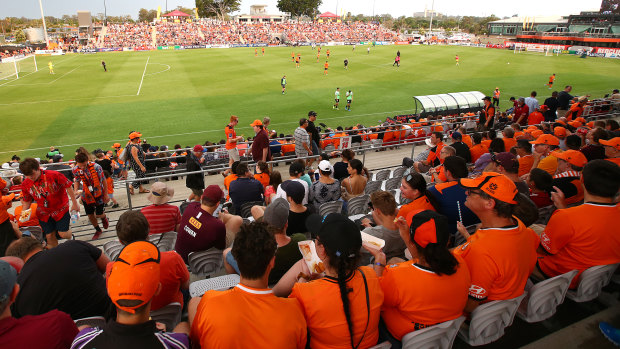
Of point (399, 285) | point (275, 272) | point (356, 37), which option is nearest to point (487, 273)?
point (399, 285)

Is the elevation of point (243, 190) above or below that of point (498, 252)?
below

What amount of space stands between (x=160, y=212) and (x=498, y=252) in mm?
4420

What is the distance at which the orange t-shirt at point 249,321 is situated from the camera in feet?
7.24

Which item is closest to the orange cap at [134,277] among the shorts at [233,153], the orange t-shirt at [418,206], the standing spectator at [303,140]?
the orange t-shirt at [418,206]

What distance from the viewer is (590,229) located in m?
3.31

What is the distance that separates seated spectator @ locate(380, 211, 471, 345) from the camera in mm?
2578

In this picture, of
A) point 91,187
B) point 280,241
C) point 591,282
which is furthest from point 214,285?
point 91,187

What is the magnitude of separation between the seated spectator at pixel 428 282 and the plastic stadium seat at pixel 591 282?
62.3 inches

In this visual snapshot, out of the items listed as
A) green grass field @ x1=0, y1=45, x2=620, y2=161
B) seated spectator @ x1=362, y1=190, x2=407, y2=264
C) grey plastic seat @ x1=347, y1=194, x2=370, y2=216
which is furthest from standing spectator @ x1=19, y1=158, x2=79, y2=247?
green grass field @ x1=0, y1=45, x2=620, y2=161

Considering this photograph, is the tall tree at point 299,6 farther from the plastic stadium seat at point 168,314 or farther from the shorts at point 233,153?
the plastic stadium seat at point 168,314

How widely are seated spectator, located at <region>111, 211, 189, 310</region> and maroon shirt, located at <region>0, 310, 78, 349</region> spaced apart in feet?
2.57

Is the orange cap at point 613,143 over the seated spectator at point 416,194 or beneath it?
over

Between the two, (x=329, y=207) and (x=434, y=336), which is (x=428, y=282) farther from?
(x=329, y=207)

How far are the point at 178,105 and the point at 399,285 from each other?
83.1 ft
